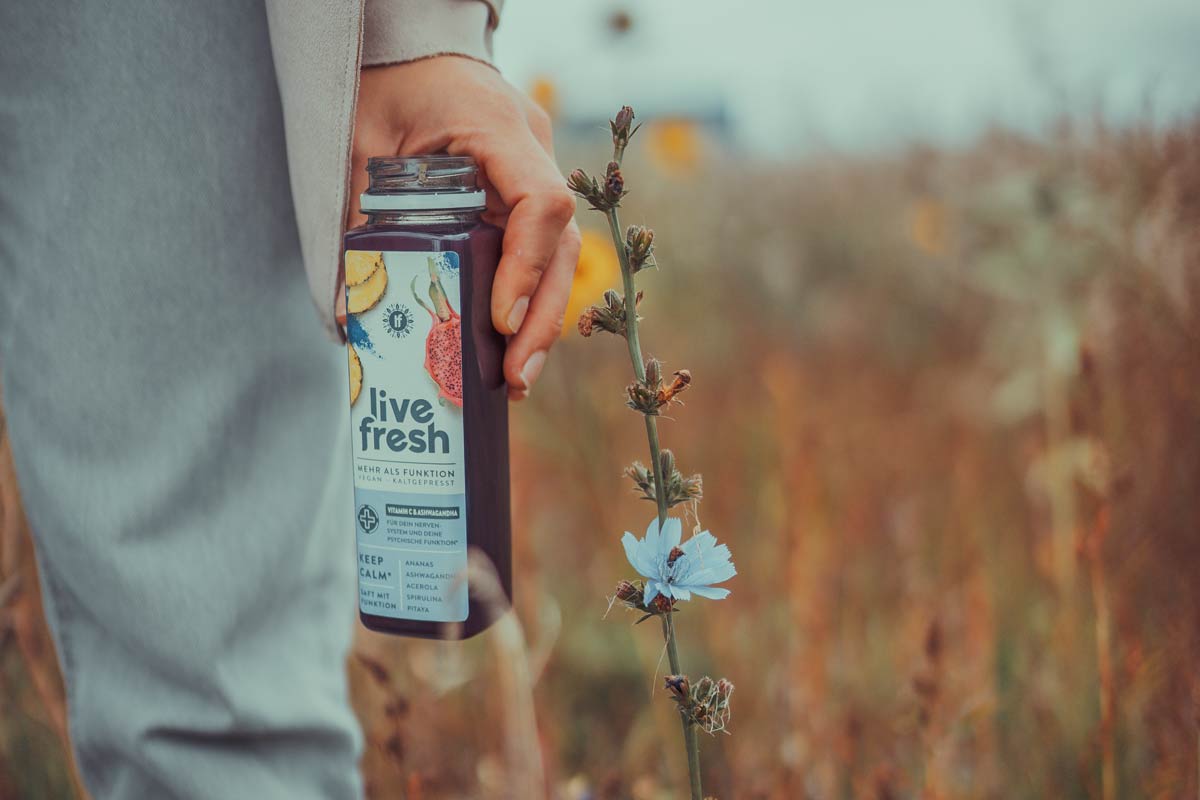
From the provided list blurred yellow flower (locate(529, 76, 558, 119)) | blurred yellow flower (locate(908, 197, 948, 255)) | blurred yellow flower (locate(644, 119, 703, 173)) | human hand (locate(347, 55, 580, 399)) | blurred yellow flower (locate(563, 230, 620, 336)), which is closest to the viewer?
human hand (locate(347, 55, 580, 399))

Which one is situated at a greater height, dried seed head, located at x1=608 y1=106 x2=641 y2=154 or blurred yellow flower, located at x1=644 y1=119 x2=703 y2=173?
blurred yellow flower, located at x1=644 y1=119 x2=703 y2=173

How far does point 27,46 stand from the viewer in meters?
1.10

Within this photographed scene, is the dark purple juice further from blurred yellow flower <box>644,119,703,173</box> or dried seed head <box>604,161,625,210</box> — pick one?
blurred yellow flower <box>644,119,703,173</box>

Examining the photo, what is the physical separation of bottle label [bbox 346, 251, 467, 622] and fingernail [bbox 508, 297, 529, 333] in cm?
5

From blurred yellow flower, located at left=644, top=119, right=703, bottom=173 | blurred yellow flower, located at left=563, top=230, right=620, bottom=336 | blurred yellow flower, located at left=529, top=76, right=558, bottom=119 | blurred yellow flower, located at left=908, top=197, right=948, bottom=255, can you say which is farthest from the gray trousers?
blurred yellow flower, located at left=644, top=119, right=703, bottom=173

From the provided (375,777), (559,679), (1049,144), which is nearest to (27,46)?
(375,777)

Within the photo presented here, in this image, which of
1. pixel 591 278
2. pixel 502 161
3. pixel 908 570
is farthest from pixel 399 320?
pixel 908 570

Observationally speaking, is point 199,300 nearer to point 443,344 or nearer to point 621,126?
point 443,344

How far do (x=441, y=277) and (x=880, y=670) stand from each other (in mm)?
1528

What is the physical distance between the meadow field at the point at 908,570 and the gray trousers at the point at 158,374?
0.75 feet

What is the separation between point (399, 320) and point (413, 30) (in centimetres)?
32

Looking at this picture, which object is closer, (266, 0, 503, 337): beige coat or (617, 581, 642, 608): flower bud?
(617, 581, 642, 608): flower bud

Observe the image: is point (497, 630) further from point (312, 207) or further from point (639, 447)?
point (639, 447)

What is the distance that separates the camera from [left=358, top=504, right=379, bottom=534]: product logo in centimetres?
108
